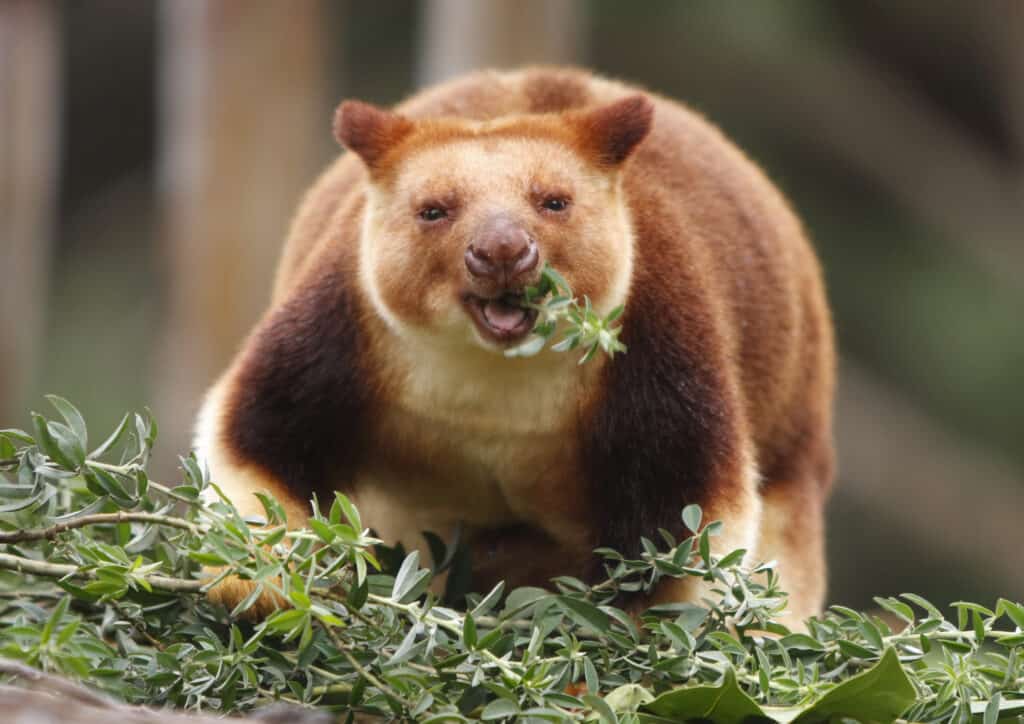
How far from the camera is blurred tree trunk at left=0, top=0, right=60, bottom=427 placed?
1084cm

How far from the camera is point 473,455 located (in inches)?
173

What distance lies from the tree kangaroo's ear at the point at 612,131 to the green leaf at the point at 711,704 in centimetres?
153

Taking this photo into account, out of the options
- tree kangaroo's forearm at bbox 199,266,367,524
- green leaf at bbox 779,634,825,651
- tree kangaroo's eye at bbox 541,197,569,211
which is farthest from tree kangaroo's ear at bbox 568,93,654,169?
green leaf at bbox 779,634,825,651

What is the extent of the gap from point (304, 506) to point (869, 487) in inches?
488

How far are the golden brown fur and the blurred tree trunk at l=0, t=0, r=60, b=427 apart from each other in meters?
6.81

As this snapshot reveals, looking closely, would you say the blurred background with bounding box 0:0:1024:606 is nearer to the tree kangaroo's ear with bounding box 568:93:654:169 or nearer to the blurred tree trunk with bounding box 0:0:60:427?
the blurred tree trunk with bounding box 0:0:60:427

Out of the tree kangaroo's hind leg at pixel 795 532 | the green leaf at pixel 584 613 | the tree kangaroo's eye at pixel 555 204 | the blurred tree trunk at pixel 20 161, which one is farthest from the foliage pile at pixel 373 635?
the blurred tree trunk at pixel 20 161

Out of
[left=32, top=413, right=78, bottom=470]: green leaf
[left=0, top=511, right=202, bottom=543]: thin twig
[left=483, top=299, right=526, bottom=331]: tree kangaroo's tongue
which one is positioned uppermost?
[left=483, top=299, right=526, bottom=331]: tree kangaroo's tongue

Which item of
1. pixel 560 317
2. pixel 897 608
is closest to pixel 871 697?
pixel 897 608

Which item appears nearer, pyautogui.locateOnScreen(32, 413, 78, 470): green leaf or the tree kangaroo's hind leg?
pyautogui.locateOnScreen(32, 413, 78, 470): green leaf

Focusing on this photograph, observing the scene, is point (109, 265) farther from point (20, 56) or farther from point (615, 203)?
point (615, 203)

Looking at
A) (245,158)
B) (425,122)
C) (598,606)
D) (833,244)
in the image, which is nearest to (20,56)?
(245,158)

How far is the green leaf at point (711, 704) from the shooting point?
3.31m

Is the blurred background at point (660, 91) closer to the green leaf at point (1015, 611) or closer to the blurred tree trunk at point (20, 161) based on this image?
the blurred tree trunk at point (20, 161)
